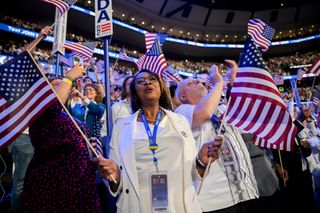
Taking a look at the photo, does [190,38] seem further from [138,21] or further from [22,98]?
[22,98]

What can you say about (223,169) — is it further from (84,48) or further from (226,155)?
(84,48)

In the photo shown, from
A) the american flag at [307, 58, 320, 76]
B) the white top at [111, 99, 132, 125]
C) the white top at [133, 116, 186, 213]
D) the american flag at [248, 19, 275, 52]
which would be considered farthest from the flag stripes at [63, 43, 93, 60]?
the american flag at [307, 58, 320, 76]

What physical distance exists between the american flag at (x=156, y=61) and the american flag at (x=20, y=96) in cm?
365

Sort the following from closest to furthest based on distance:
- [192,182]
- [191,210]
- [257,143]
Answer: [191,210] < [192,182] < [257,143]

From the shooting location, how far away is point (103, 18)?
2.76 meters

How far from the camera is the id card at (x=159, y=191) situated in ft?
6.05

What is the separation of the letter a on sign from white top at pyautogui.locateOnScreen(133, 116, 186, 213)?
1206 mm

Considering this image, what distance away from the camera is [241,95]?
2.20 meters

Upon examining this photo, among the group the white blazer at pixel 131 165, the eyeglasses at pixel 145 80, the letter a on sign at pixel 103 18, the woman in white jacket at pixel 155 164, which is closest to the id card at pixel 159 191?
the woman in white jacket at pixel 155 164

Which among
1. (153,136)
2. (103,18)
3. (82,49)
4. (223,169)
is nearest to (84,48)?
(82,49)

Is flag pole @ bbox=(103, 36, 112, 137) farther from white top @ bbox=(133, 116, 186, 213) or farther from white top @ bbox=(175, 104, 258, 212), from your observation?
white top @ bbox=(175, 104, 258, 212)

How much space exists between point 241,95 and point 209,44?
131 feet

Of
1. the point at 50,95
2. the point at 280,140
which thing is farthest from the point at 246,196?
the point at 50,95

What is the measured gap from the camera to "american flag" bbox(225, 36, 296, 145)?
2.11 meters
